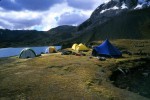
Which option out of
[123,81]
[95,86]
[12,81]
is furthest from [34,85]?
[123,81]

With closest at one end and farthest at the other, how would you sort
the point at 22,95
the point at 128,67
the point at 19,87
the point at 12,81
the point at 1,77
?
the point at 22,95 < the point at 19,87 < the point at 12,81 < the point at 1,77 < the point at 128,67

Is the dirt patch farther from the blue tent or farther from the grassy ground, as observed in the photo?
the blue tent

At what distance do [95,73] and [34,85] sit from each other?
27.3ft

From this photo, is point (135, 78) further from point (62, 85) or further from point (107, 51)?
point (107, 51)

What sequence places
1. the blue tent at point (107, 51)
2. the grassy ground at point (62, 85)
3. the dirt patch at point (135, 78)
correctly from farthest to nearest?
the blue tent at point (107, 51), the dirt patch at point (135, 78), the grassy ground at point (62, 85)

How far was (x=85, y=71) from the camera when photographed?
108 ft

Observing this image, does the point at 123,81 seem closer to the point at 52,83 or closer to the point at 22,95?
the point at 52,83

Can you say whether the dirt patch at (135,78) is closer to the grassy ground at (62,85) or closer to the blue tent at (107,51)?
the grassy ground at (62,85)

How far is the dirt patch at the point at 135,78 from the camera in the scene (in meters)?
28.0

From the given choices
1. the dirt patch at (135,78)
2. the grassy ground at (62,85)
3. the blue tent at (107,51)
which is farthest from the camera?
the blue tent at (107,51)

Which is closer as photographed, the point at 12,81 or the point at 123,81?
the point at 12,81

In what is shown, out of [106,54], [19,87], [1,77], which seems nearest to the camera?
[19,87]

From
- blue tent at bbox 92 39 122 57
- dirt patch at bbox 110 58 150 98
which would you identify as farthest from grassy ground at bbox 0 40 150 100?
blue tent at bbox 92 39 122 57

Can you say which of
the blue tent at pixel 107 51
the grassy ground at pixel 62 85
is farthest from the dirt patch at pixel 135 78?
the blue tent at pixel 107 51
